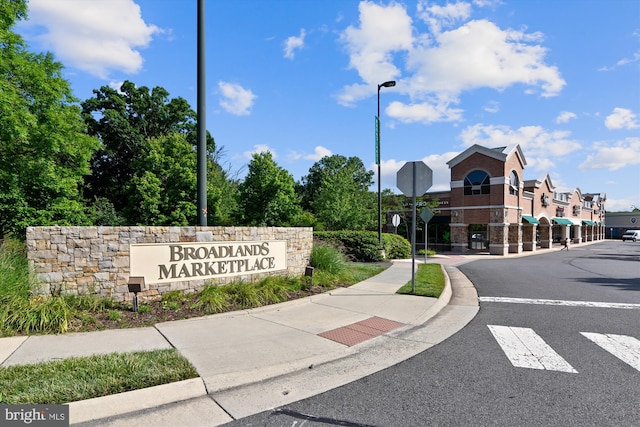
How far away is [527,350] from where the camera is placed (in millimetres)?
5105

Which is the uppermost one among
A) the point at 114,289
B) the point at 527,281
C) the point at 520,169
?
the point at 520,169

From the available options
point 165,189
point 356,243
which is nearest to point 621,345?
point 356,243

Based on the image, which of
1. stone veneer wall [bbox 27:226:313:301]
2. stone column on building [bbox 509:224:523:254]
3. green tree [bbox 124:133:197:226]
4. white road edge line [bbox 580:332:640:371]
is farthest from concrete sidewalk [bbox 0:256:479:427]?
stone column on building [bbox 509:224:523:254]

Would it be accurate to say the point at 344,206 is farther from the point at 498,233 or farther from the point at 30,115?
the point at 30,115

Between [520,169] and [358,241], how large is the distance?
23.5 m

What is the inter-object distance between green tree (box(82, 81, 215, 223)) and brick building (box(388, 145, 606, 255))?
89.8 ft

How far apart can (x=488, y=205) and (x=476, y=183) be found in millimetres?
2342

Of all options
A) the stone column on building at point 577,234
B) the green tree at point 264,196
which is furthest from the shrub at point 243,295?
the stone column on building at point 577,234

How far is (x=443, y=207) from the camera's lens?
35.0 metres

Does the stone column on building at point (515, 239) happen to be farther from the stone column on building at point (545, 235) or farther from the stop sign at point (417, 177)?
the stop sign at point (417, 177)

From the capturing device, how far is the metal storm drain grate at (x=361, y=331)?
5441 mm

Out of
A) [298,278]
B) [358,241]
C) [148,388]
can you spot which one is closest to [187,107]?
[358,241]

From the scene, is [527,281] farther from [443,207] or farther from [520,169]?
[520,169]

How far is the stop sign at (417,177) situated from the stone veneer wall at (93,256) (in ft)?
16.7
